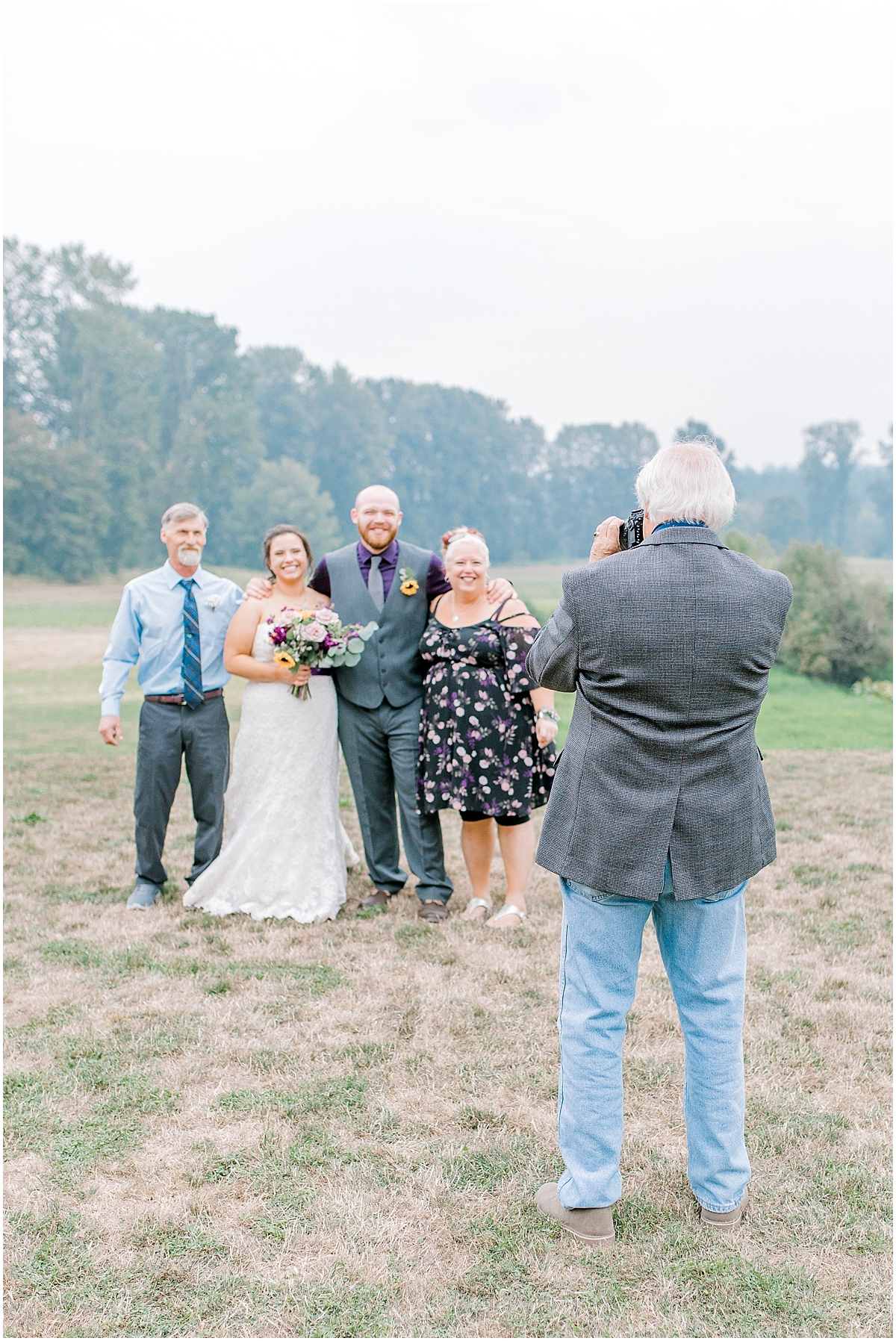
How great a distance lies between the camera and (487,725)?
513cm

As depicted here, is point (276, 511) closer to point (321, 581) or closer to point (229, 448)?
point (229, 448)

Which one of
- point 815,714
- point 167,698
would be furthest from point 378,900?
point 815,714

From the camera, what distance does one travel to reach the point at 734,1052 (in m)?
2.70

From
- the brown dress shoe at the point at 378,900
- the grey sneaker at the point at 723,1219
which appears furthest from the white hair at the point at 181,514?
the grey sneaker at the point at 723,1219

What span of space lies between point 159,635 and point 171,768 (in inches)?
29.6

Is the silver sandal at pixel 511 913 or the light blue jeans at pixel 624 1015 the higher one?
the light blue jeans at pixel 624 1015

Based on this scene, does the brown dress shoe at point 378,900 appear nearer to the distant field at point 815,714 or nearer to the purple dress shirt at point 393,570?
the purple dress shirt at point 393,570

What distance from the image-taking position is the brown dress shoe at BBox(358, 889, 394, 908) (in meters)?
5.57

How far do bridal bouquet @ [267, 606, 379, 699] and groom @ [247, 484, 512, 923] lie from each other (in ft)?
0.43

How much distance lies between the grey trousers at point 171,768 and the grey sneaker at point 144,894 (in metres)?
0.05

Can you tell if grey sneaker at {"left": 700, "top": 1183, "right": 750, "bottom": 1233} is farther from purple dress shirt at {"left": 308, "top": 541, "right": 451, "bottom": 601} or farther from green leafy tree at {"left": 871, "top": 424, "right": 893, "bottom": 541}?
green leafy tree at {"left": 871, "top": 424, "right": 893, "bottom": 541}

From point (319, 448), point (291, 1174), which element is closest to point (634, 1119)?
point (291, 1174)

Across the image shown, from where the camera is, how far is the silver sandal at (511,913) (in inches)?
209

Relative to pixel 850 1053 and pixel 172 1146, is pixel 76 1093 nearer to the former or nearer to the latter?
pixel 172 1146
